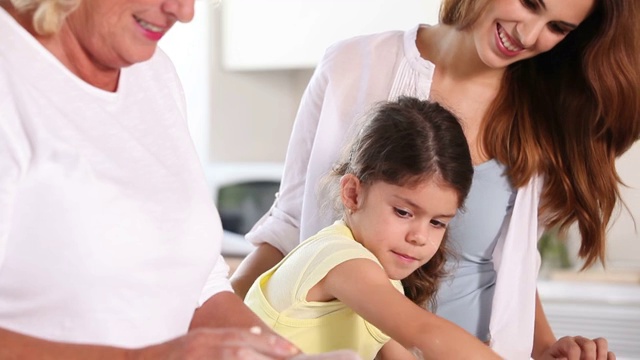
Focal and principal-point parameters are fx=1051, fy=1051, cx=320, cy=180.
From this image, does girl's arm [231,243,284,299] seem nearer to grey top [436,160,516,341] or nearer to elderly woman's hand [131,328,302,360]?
grey top [436,160,516,341]

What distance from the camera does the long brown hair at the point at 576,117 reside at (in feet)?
5.76

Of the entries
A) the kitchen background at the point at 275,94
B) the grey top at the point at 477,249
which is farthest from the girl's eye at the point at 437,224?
the kitchen background at the point at 275,94

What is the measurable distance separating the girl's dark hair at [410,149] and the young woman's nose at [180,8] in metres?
0.54

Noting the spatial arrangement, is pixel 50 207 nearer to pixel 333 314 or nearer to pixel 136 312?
pixel 136 312

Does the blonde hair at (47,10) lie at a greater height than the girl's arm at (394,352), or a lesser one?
greater

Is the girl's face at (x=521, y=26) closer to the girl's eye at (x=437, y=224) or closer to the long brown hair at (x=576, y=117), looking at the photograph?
the long brown hair at (x=576, y=117)

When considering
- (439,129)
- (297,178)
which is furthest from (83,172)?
(297,178)

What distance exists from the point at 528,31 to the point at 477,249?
0.40m

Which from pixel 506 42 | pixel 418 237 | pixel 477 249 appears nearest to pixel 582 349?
pixel 477 249

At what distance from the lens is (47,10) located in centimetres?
97

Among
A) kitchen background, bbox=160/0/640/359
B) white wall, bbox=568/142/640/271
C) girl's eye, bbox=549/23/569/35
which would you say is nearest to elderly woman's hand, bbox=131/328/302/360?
girl's eye, bbox=549/23/569/35

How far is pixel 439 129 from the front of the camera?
157 cm

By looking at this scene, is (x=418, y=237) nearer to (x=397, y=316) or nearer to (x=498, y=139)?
(x=397, y=316)

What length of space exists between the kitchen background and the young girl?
1.80 meters
